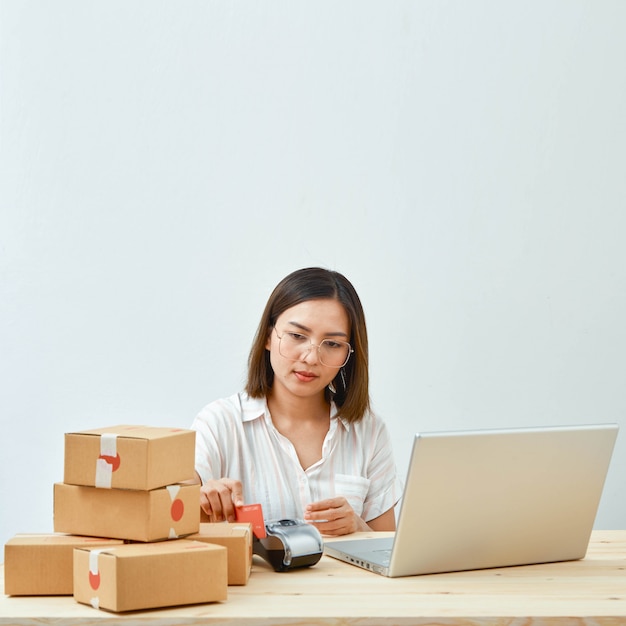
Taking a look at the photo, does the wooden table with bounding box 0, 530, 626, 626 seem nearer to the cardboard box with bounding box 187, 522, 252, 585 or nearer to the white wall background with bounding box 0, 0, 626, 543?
the cardboard box with bounding box 187, 522, 252, 585

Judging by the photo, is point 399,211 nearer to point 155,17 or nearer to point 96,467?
point 155,17

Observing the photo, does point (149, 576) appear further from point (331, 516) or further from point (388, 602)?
point (331, 516)

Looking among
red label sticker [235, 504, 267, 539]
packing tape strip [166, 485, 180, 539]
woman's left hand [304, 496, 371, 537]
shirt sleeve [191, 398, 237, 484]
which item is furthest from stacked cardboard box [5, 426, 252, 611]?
shirt sleeve [191, 398, 237, 484]

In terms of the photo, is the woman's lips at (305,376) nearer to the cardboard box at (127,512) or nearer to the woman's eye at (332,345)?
the woman's eye at (332,345)

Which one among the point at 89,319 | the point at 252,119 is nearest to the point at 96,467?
the point at 89,319

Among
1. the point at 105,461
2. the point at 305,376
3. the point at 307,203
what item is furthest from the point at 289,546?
the point at 307,203

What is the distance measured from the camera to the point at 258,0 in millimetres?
2719

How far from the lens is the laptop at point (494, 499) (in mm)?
1321

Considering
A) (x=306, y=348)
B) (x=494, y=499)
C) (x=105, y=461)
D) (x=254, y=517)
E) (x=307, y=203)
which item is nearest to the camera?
(x=105, y=461)

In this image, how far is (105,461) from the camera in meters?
1.25

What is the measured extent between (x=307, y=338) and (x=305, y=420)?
0.83 ft

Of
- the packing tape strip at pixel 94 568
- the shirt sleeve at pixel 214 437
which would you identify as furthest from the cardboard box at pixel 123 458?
the shirt sleeve at pixel 214 437

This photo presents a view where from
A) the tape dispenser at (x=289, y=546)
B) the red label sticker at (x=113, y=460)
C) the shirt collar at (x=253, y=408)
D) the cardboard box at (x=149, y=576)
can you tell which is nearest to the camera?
the cardboard box at (x=149, y=576)

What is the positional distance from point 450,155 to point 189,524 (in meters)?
1.80
